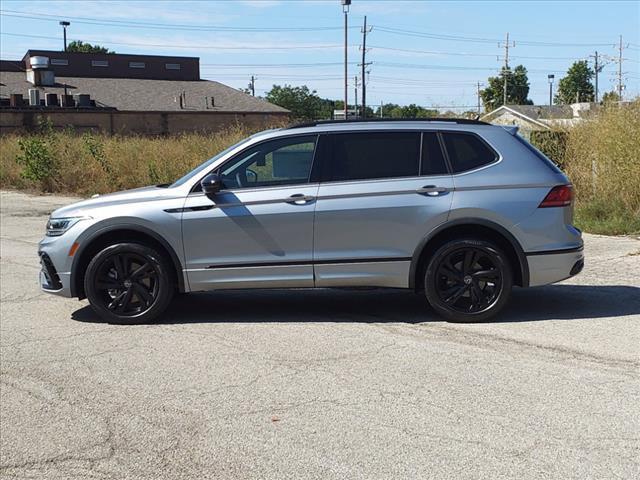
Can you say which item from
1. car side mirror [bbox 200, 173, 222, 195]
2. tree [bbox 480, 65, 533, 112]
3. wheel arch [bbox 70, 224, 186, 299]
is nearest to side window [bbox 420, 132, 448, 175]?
car side mirror [bbox 200, 173, 222, 195]

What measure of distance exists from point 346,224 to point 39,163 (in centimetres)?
2087

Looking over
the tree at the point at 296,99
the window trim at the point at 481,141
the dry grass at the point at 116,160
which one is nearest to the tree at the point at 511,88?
the tree at the point at 296,99

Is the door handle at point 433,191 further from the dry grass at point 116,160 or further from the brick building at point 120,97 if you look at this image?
the brick building at point 120,97

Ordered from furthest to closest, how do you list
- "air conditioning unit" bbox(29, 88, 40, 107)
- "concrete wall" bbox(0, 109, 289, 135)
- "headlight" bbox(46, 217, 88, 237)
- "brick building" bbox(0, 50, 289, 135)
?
"brick building" bbox(0, 50, 289, 135) → "air conditioning unit" bbox(29, 88, 40, 107) → "concrete wall" bbox(0, 109, 289, 135) → "headlight" bbox(46, 217, 88, 237)

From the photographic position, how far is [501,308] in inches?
276

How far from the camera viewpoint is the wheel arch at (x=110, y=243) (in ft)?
23.5

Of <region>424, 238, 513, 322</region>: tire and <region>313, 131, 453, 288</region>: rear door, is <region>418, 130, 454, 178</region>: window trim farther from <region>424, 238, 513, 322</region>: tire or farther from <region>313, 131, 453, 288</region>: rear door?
<region>424, 238, 513, 322</region>: tire

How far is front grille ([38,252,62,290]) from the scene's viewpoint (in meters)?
7.40

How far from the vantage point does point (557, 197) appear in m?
6.98

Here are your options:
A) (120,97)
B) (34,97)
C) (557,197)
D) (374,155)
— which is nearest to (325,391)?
(374,155)

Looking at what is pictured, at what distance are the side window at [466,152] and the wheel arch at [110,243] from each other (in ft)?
8.87

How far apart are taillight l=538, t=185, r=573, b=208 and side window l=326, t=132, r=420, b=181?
1187 millimetres

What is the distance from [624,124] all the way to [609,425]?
993cm

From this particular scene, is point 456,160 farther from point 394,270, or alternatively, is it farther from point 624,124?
point 624,124
